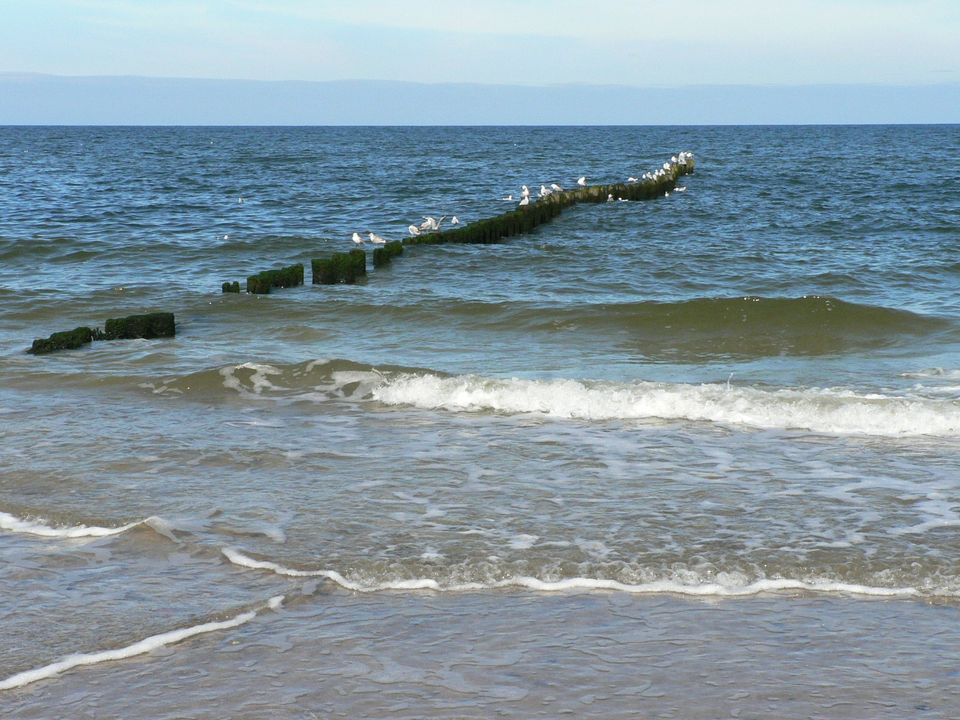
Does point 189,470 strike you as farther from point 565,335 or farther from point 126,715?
point 565,335

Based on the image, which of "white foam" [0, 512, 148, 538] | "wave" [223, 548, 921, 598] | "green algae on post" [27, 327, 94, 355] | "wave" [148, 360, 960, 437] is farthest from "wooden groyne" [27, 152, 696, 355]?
"wave" [223, 548, 921, 598]

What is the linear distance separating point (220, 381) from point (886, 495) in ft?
19.1

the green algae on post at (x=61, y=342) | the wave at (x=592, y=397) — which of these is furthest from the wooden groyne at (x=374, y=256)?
the wave at (x=592, y=397)

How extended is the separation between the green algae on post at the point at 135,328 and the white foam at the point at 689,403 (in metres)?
3.80

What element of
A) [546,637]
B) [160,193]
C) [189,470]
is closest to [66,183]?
[160,193]

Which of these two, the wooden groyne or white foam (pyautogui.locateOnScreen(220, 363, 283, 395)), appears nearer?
white foam (pyautogui.locateOnScreen(220, 363, 283, 395))

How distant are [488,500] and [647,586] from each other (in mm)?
1534

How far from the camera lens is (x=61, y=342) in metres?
11.5

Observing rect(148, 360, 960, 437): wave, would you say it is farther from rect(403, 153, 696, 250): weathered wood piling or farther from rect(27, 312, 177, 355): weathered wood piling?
rect(403, 153, 696, 250): weathered wood piling

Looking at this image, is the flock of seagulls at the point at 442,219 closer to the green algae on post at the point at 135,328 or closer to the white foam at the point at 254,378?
the green algae on post at the point at 135,328

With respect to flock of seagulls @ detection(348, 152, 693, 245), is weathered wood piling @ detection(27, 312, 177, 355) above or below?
below

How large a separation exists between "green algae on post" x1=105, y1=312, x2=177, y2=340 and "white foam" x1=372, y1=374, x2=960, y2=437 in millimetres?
3798

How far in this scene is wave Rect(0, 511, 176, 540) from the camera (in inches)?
231

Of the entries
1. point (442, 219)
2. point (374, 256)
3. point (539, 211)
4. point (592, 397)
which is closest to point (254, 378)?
point (592, 397)
